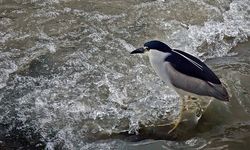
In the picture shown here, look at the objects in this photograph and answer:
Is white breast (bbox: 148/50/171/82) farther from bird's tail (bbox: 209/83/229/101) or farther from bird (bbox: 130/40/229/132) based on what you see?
bird's tail (bbox: 209/83/229/101)

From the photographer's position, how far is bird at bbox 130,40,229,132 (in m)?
4.40

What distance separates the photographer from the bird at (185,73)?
4.40 meters

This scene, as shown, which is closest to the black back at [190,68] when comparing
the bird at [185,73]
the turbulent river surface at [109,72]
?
the bird at [185,73]

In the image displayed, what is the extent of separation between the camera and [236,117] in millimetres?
4738

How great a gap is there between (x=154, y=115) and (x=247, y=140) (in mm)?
933

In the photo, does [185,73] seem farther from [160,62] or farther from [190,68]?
[160,62]

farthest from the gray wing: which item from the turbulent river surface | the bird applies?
the turbulent river surface

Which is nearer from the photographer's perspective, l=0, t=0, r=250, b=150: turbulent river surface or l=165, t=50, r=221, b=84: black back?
l=165, t=50, r=221, b=84: black back

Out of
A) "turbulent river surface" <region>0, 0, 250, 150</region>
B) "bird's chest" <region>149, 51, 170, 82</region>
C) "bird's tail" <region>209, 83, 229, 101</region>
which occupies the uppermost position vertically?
"bird's chest" <region>149, 51, 170, 82</region>

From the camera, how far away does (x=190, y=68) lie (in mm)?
4434

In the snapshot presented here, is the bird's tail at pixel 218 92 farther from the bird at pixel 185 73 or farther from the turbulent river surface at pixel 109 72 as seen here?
the turbulent river surface at pixel 109 72

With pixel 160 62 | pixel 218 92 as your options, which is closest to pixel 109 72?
pixel 160 62

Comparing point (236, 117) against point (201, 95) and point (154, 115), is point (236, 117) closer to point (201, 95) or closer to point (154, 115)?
point (201, 95)

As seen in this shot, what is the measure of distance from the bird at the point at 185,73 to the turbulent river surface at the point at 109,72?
41 cm
